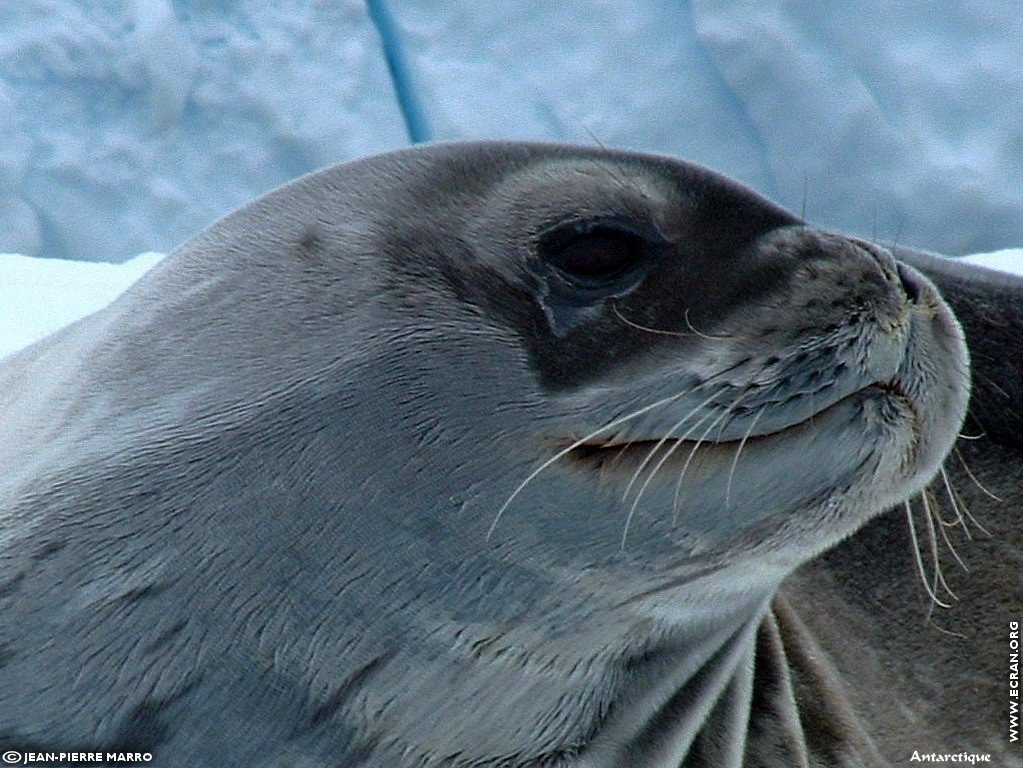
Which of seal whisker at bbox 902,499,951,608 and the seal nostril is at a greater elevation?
the seal nostril

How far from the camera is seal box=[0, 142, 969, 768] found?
106 centimetres

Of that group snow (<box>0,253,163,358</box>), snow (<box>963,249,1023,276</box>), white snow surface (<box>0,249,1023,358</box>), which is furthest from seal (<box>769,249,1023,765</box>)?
snow (<box>0,253,163,358</box>)

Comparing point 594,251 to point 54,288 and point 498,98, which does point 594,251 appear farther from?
point 498,98

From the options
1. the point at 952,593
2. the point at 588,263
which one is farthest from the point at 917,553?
the point at 952,593

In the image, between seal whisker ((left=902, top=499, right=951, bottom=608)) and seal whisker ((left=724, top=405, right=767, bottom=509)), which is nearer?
seal whisker ((left=724, top=405, right=767, bottom=509))

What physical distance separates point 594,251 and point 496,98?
6.20m

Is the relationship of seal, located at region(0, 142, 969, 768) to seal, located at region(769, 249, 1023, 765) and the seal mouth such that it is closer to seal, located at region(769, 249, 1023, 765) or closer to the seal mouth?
the seal mouth

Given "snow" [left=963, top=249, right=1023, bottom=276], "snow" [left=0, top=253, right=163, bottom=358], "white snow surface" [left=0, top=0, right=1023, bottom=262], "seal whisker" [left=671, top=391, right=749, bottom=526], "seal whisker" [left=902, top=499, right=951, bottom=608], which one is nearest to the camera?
"seal whisker" [left=671, top=391, right=749, bottom=526]

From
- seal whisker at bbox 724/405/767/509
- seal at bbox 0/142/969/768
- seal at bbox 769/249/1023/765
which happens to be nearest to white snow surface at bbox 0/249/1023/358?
seal at bbox 769/249/1023/765

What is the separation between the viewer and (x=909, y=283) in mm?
1136

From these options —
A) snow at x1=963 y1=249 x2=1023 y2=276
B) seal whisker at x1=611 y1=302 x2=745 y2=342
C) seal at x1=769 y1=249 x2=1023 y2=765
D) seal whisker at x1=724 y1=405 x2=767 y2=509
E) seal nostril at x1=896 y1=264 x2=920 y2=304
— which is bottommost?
snow at x1=963 y1=249 x2=1023 y2=276

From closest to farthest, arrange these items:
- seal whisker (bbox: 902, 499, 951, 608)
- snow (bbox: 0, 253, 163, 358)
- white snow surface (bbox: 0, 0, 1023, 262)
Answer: seal whisker (bbox: 902, 499, 951, 608) → snow (bbox: 0, 253, 163, 358) → white snow surface (bbox: 0, 0, 1023, 262)

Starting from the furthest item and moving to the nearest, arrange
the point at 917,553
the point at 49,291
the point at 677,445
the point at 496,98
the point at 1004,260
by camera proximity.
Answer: the point at 496,98 → the point at 49,291 → the point at 1004,260 → the point at 917,553 → the point at 677,445

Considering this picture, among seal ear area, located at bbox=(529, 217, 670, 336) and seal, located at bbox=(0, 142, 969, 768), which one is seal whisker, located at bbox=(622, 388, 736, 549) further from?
seal ear area, located at bbox=(529, 217, 670, 336)
